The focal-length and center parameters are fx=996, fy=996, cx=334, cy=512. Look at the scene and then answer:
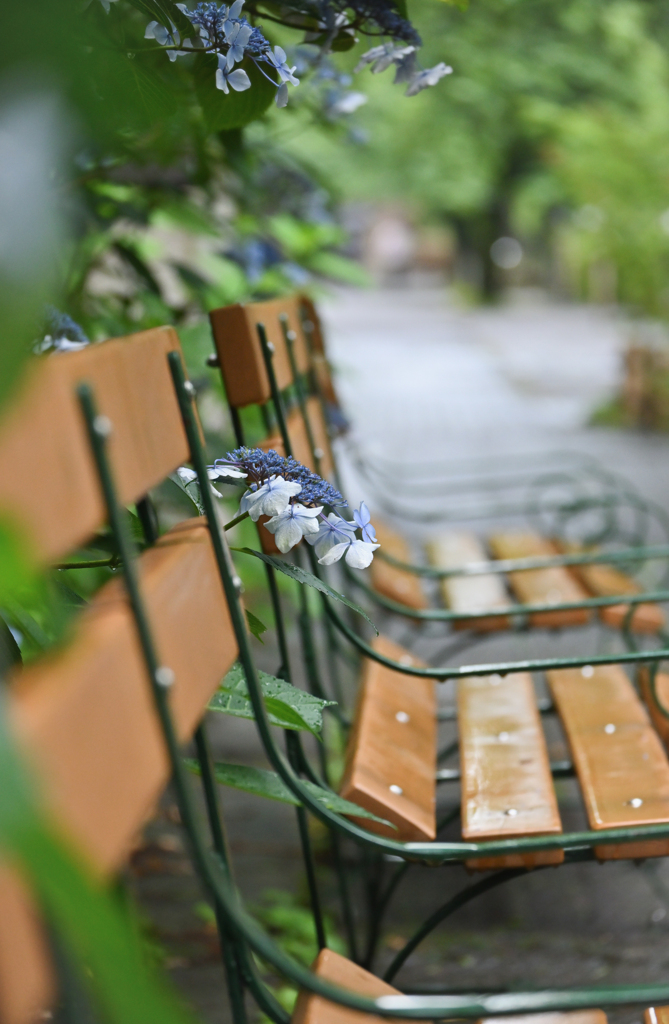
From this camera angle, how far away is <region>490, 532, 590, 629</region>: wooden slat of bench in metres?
2.78

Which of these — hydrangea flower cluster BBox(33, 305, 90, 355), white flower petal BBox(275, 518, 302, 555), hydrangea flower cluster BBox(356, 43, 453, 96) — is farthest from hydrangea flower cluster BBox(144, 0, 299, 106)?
white flower petal BBox(275, 518, 302, 555)

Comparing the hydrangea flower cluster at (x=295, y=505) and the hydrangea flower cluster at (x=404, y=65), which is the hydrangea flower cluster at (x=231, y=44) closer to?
the hydrangea flower cluster at (x=404, y=65)

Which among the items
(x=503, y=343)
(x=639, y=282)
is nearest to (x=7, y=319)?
(x=639, y=282)

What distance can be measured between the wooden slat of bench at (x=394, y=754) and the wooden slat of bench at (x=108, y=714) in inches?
23.6

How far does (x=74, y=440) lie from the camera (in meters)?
0.74

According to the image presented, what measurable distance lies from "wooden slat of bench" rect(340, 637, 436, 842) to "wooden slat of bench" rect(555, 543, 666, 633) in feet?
2.24

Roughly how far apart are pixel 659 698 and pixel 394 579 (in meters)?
1.10

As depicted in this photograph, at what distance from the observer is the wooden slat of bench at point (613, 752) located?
1514mm

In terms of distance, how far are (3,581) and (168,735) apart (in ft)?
1.25

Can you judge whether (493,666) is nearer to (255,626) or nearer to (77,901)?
(255,626)

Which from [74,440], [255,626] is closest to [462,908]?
[255,626]

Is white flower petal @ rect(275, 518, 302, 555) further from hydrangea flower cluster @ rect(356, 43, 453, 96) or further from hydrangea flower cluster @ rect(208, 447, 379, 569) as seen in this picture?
hydrangea flower cluster @ rect(356, 43, 453, 96)

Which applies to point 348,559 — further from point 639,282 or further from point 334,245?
point 639,282

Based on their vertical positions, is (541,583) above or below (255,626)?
below
